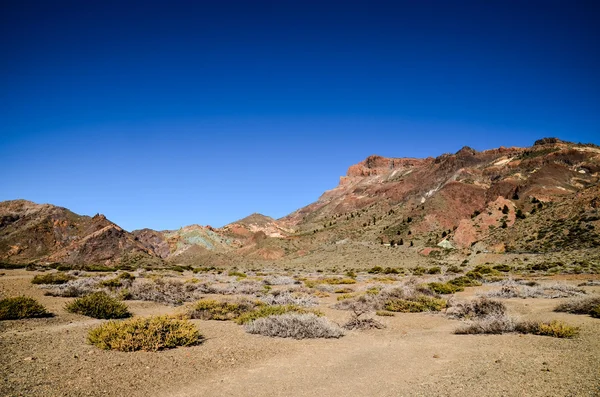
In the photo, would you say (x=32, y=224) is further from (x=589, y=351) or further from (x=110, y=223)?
(x=589, y=351)

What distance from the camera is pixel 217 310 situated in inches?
527

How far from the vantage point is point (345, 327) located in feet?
38.7

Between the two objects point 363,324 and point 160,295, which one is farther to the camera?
point 160,295

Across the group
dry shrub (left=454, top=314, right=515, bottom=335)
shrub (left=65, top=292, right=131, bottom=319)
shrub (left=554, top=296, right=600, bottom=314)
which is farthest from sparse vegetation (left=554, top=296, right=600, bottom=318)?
shrub (left=65, top=292, right=131, bottom=319)

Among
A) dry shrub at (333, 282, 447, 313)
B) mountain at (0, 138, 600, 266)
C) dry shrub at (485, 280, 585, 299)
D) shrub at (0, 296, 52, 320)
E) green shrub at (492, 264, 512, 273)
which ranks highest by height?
mountain at (0, 138, 600, 266)

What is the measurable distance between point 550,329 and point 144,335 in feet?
36.3

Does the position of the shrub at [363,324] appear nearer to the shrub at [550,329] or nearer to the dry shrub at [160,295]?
the shrub at [550,329]

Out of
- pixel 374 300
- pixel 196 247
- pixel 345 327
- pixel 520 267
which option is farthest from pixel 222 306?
pixel 196 247

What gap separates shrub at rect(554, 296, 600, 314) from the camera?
12.6 metres

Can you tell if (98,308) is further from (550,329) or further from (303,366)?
(550,329)

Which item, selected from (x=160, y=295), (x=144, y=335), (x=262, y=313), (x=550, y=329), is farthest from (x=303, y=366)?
(x=160, y=295)

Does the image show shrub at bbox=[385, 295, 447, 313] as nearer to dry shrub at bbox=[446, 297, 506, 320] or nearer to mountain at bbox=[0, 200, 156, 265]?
dry shrub at bbox=[446, 297, 506, 320]

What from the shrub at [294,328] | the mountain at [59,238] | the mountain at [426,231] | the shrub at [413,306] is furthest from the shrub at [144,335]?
the mountain at [59,238]

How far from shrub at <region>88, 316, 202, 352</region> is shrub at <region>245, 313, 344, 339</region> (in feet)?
7.35
